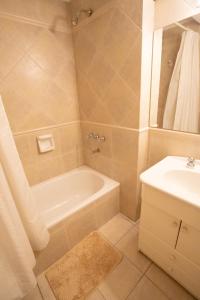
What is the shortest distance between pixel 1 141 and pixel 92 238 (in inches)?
48.7

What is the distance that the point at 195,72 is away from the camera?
1065mm

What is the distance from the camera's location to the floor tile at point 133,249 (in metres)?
A: 1.23

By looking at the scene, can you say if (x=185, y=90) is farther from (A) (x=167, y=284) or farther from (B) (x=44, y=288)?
(B) (x=44, y=288)

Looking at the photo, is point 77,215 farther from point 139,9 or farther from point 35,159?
point 139,9

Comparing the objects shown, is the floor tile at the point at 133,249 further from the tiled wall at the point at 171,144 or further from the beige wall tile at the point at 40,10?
the beige wall tile at the point at 40,10

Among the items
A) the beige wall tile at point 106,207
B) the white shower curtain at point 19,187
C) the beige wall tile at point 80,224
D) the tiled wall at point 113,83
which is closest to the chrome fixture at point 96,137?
the tiled wall at point 113,83

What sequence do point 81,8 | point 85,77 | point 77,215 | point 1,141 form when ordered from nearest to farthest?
point 1,141
point 77,215
point 81,8
point 85,77

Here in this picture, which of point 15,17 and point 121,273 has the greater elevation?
point 15,17

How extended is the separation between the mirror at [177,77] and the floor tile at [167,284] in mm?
1100

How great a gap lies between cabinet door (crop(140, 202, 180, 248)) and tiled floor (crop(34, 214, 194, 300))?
1.12ft

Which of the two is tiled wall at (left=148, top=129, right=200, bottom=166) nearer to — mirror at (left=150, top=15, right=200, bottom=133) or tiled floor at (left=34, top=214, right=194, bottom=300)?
mirror at (left=150, top=15, right=200, bottom=133)

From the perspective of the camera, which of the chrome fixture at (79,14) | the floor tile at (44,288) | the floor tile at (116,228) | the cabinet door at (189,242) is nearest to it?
the cabinet door at (189,242)

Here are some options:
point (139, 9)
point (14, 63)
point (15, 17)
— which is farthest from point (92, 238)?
point (15, 17)

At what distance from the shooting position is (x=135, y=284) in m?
1.11
